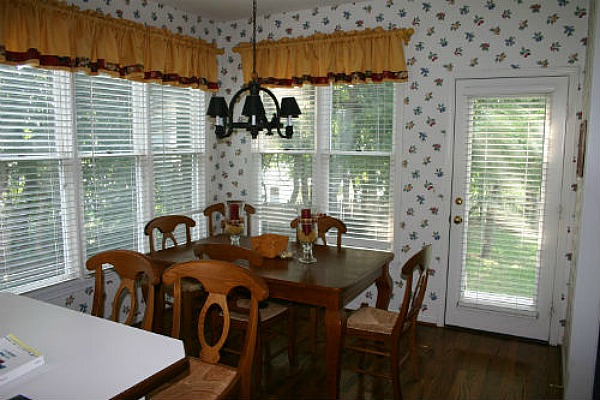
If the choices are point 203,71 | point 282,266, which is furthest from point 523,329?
point 203,71

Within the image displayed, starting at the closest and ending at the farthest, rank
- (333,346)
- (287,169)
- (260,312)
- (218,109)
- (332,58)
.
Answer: (333,346), (218,109), (260,312), (332,58), (287,169)

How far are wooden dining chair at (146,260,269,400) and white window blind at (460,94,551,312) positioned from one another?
242 cm

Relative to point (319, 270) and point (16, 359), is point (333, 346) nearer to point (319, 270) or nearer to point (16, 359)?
point (319, 270)

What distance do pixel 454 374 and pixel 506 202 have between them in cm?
138

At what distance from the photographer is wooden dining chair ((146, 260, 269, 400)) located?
6.61 feet

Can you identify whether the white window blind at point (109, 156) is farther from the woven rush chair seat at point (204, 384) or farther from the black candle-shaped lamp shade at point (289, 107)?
the woven rush chair seat at point (204, 384)

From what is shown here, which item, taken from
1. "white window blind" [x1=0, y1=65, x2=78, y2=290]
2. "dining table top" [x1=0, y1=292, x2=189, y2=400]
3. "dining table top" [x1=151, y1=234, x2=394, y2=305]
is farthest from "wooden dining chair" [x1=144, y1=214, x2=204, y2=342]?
"dining table top" [x1=0, y1=292, x2=189, y2=400]

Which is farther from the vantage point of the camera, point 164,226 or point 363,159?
point 363,159

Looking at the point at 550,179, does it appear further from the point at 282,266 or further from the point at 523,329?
the point at 282,266

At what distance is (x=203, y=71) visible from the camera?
15.1ft

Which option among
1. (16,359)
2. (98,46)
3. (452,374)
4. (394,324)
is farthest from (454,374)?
(98,46)

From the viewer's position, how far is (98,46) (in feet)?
11.8

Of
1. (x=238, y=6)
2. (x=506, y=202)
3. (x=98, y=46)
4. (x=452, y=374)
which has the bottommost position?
(x=452, y=374)

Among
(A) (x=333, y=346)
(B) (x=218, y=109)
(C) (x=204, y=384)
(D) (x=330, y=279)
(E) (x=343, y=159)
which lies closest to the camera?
(C) (x=204, y=384)
